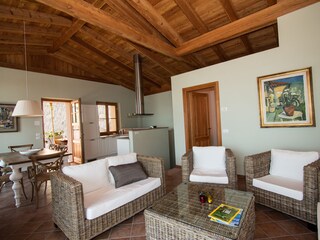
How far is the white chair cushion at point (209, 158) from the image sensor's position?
2.88 meters

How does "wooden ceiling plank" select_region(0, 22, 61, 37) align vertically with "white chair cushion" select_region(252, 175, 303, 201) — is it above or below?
above

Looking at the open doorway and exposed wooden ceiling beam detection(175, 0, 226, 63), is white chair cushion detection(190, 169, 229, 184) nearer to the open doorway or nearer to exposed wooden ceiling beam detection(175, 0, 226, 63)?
exposed wooden ceiling beam detection(175, 0, 226, 63)

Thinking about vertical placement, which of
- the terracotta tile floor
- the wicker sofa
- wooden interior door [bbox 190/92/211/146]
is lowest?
the terracotta tile floor

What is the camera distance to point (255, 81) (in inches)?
132

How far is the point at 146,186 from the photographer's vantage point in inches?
91.6

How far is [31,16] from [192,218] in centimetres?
448

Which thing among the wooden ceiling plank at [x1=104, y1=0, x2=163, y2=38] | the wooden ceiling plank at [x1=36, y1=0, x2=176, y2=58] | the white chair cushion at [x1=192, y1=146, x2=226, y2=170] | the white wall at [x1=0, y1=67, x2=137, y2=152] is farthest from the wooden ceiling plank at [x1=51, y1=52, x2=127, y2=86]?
the white chair cushion at [x1=192, y1=146, x2=226, y2=170]

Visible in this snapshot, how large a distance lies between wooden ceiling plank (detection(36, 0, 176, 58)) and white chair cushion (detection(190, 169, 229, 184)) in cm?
261

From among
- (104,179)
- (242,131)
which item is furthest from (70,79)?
(242,131)

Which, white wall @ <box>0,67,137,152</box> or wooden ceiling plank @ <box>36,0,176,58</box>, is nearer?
wooden ceiling plank @ <box>36,0,176,58</box>

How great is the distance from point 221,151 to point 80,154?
4.38 meters

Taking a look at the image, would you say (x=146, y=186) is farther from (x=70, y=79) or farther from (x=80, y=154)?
(x=70, y=79)

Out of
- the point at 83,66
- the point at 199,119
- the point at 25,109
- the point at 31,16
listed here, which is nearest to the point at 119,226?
the point at 25,109

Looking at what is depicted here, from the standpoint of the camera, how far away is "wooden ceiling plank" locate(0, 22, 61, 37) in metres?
3.71
